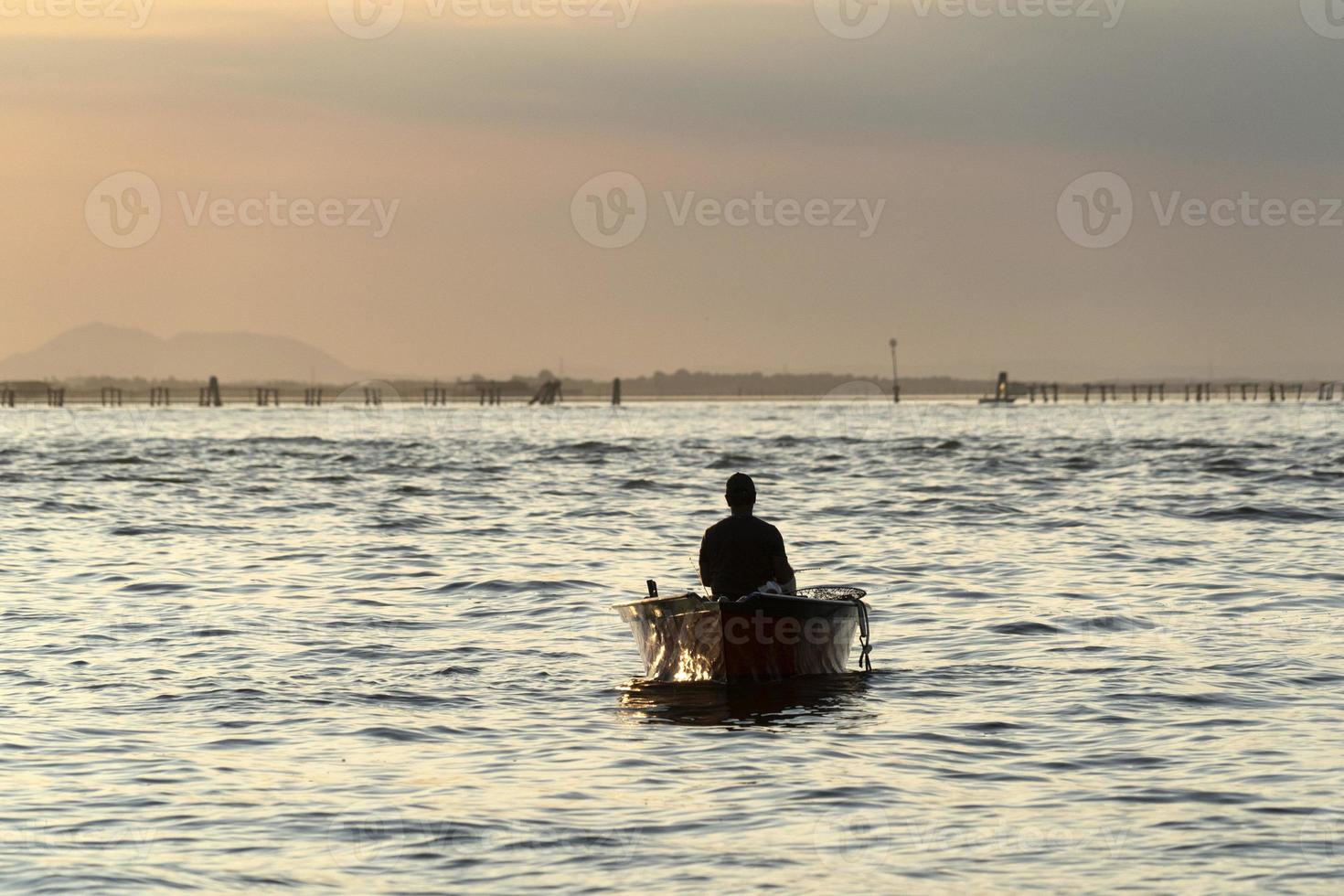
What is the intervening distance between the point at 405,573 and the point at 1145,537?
1527 centimetres

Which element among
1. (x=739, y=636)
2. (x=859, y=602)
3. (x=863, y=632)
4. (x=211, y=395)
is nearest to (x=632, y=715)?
(x=739, y=636)

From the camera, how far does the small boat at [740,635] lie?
1563cm

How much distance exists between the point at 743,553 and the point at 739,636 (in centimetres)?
76

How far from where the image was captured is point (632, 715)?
50.2 ft

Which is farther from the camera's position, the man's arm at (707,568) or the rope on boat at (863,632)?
the rope on boat at (863,632)

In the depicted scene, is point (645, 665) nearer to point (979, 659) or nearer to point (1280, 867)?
point (979, 659)

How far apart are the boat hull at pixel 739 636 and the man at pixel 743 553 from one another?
290 millimetres

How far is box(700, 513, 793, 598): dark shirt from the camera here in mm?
15781

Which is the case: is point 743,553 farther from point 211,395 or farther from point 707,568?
point 211,395

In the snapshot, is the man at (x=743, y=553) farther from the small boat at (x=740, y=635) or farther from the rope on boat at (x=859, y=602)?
the rope on boat at (x=859, y=602)

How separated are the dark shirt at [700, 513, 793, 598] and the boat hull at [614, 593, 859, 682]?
0.96 ft

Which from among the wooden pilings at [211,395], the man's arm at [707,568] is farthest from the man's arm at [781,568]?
the wooden pilings at [211,395]

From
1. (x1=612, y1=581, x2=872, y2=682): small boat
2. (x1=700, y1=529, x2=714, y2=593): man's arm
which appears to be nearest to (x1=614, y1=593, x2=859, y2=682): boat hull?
(x1=612, y1=581, x2=872, y2=682): small boat

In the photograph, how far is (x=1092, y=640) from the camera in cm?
1980
